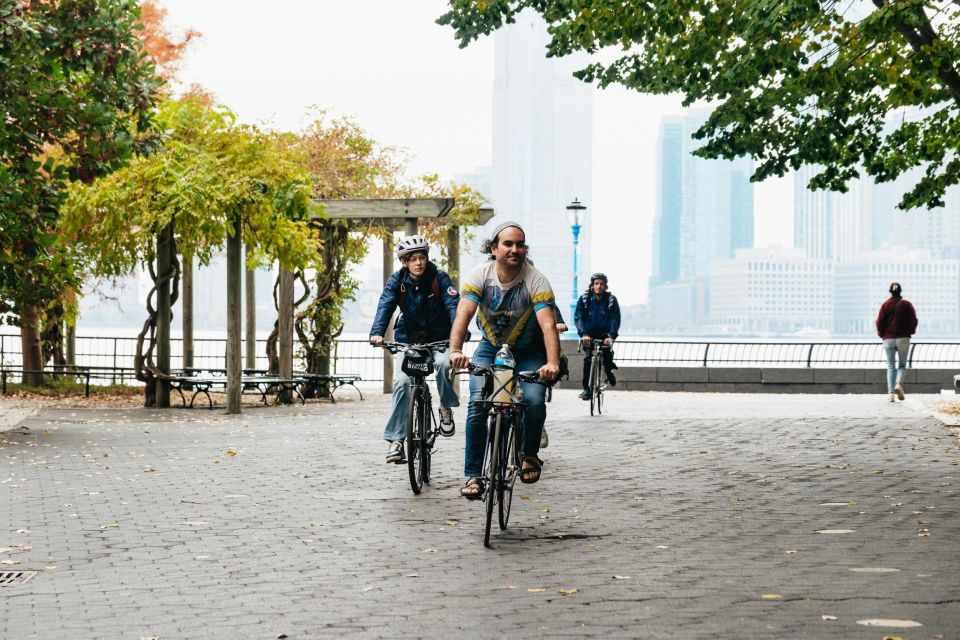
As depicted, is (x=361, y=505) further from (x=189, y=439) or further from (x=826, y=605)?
(x=189, y=439)

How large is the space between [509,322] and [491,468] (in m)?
1.06

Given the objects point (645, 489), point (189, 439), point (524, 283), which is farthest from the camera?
point (189, 439)

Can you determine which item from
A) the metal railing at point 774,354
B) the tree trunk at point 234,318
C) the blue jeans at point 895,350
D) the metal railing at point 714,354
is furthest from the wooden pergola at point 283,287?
the metal railing at point 774,354

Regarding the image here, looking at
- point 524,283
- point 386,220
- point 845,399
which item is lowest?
point 845,399

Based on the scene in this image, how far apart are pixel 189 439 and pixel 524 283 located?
24.2ft

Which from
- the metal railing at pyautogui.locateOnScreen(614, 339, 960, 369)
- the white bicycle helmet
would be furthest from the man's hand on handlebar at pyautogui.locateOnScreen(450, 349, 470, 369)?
the metal railing at pyautogui.locateOnScreen(614, 339, 960, 369)

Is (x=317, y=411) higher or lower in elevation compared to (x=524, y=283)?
lower

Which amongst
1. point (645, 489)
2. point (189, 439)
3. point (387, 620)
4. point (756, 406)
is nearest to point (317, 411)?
point (189, 439)

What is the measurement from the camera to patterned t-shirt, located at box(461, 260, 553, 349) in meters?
7.84

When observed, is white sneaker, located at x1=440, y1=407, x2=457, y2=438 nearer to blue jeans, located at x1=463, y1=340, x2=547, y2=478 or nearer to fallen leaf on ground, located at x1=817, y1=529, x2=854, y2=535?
blue jeans, located at x1=463, y1=340, x2=547, y2=478

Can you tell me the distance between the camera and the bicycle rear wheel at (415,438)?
9.13 metres

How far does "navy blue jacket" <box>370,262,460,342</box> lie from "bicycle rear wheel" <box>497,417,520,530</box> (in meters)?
2.19

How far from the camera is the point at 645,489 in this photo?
9820 millimetres

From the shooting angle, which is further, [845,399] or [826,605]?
[845,399]
